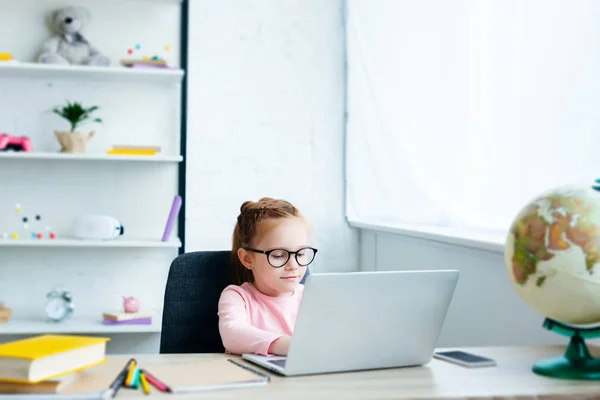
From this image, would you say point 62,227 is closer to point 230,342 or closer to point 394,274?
point 230,342

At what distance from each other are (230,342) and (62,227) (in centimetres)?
199

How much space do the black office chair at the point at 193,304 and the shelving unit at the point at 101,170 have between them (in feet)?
4.49

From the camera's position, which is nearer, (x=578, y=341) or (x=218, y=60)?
(x=578, y=341)

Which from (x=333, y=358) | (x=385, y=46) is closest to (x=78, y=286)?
(x=385, y=46)

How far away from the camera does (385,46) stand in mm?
2924

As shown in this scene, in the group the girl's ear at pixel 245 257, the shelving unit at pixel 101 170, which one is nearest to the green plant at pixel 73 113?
the shelving unit at pixel 101 170

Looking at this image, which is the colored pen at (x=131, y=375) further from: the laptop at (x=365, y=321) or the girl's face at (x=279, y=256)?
the girl's face at (x=279, y=256)

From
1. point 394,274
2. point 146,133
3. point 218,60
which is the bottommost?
point 394,274

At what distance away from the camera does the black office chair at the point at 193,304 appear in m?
1.68

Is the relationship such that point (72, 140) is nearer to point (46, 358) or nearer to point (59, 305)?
point (59, 305)

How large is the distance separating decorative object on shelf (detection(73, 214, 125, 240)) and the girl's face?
153 centimetres

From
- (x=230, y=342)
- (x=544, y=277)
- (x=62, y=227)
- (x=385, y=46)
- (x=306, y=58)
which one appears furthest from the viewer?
(x=306, y=58)

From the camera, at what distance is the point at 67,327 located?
2.90 meters

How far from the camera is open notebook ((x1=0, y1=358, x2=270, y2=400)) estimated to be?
1040mm
